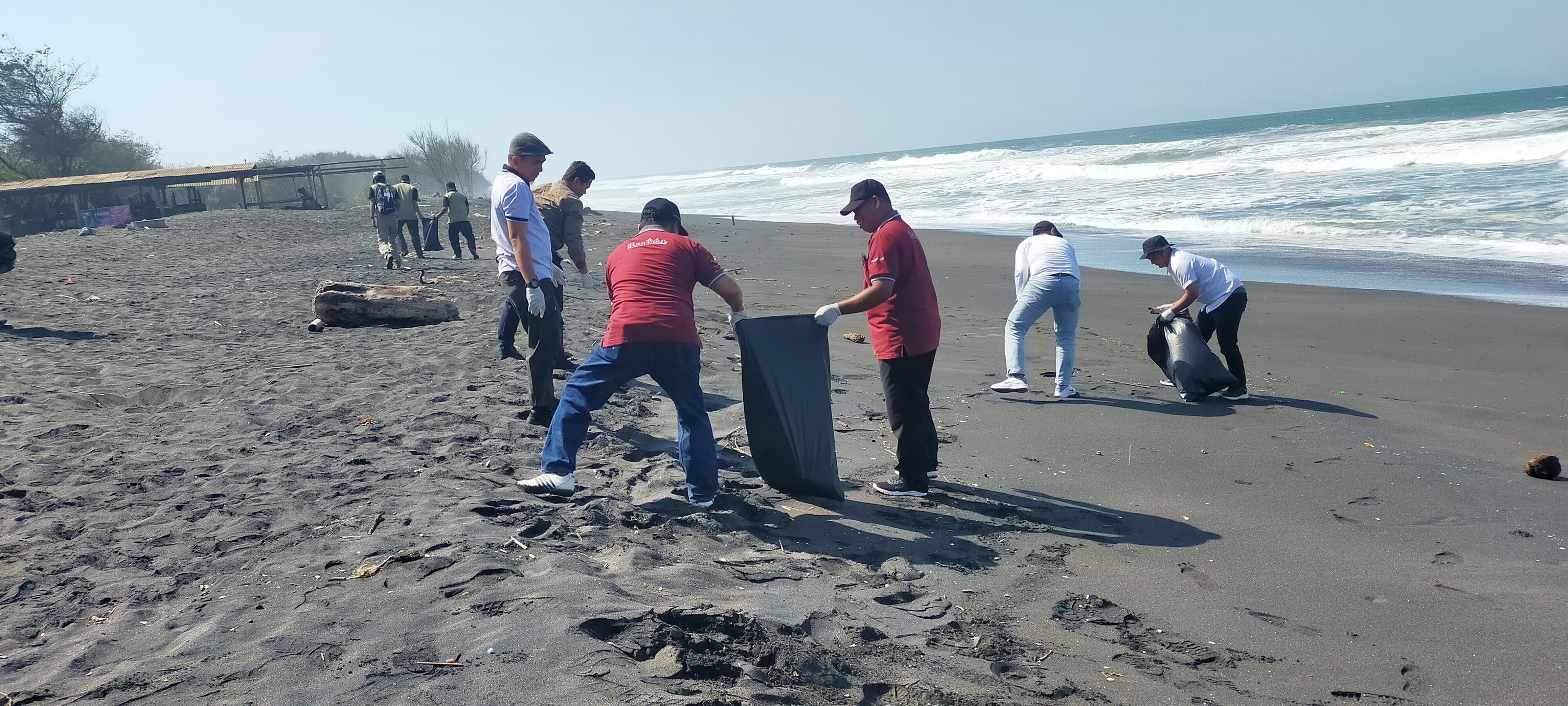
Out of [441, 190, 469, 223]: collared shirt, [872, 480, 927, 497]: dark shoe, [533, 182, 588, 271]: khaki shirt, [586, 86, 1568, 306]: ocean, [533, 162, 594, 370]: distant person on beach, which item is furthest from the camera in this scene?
[441, 190, 469, 223]: collared shirt

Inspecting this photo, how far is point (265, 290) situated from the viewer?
12.2m

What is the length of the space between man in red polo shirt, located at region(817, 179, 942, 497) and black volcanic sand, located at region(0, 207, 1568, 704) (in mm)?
319

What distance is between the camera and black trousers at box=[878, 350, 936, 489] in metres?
4.50

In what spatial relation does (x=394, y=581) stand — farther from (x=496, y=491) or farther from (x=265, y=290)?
(x=265, y=290)

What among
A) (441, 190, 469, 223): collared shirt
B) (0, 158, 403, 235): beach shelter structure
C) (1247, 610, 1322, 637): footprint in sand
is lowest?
(1247, 610, 1322, 637): footprint in sand

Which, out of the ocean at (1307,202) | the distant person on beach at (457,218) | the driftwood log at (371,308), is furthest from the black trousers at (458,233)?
the ocean at (1307,202)

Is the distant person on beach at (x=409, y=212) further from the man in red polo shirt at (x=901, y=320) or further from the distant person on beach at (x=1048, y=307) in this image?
the man in red polo shirt at (x=901, y=320)

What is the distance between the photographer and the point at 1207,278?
21.9 feet

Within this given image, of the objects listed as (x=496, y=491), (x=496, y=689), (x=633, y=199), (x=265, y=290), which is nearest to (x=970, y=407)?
(x=496, y=491)

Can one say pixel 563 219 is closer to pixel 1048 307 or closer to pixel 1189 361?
pixel 1048 307

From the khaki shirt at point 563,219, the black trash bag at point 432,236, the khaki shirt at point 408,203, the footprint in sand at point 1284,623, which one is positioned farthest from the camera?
the black trash bag at point 432,236

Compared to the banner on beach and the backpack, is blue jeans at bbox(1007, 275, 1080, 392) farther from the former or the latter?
the banner on beach

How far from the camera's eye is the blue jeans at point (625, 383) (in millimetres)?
4062

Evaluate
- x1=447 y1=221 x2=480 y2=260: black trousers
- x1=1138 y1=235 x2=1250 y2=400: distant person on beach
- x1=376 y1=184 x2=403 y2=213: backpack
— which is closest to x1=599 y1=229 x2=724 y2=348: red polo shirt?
x1=1138 y1=235 x2=1250 y2=400: distant person on beach
